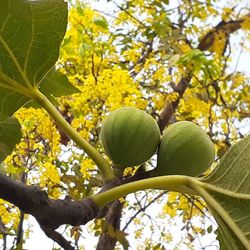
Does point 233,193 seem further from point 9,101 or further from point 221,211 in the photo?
point 9,101

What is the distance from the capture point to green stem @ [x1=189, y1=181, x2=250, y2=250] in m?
0.85

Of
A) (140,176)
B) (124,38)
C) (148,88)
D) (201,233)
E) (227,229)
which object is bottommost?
(227,229)

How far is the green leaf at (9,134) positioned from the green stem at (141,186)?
331mm

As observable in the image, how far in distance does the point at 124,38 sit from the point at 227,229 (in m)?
3.75

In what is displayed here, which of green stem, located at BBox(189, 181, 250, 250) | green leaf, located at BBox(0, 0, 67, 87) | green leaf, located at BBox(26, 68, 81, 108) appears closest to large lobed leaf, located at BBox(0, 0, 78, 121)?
green leaf, located at BBox(0, 0, 67, 87)

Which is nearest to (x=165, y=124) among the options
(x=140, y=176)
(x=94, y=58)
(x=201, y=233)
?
(x=94, y=58)

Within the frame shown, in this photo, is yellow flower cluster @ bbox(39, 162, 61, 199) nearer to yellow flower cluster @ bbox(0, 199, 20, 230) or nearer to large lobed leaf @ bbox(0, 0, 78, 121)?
yellow flower cluster @ bbox(0, 199, 20, 230)

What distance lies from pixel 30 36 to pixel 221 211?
430mm

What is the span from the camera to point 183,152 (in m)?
0.99

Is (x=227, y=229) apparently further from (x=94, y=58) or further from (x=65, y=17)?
(x=94, y=58)

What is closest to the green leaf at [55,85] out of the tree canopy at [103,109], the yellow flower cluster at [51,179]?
the tree canopy at [103,109]

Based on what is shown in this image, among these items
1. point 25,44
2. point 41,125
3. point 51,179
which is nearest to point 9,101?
point 25,44

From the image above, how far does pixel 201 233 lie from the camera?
482 centimetres

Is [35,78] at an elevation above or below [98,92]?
below
